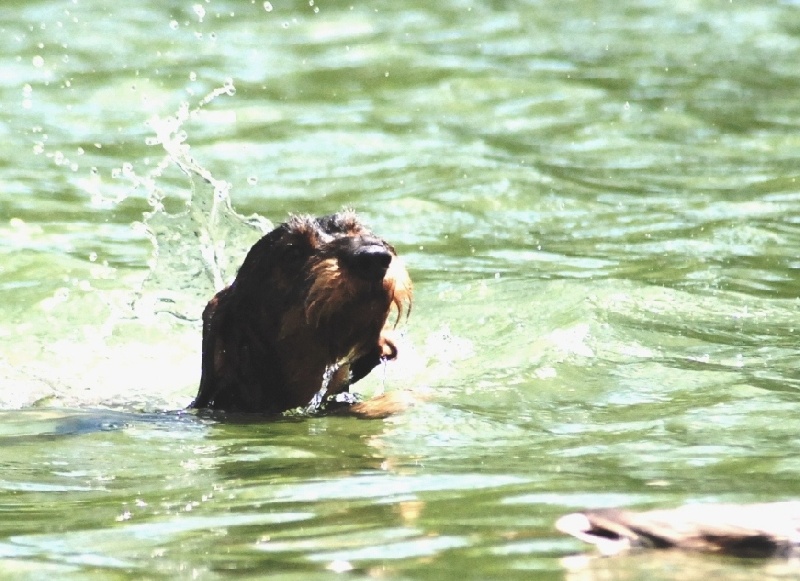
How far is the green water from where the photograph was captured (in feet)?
14.8

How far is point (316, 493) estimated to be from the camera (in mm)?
4840

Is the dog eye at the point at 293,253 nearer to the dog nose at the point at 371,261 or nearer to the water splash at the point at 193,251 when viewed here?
the dog nose at the point at 371,261

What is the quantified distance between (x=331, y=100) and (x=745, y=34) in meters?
5.67

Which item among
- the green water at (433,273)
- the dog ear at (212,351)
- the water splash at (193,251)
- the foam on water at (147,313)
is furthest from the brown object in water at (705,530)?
the water splash at (193,251)

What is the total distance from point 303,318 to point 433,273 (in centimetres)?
362

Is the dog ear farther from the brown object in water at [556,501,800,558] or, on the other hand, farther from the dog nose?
the brown object in water at [556,501,800,558]

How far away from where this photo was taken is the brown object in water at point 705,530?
3.80 m

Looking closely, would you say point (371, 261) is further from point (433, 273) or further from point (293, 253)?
point (433, 273)

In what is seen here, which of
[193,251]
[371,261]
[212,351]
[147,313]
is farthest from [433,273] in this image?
[371,261]

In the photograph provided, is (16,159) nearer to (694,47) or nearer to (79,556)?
(694,47)

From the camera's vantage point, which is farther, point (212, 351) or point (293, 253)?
point (212, 351)

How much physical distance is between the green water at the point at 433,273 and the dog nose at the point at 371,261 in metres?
0.62

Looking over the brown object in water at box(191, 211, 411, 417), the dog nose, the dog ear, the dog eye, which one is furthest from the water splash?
the dog nose

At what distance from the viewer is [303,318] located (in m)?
6.67
